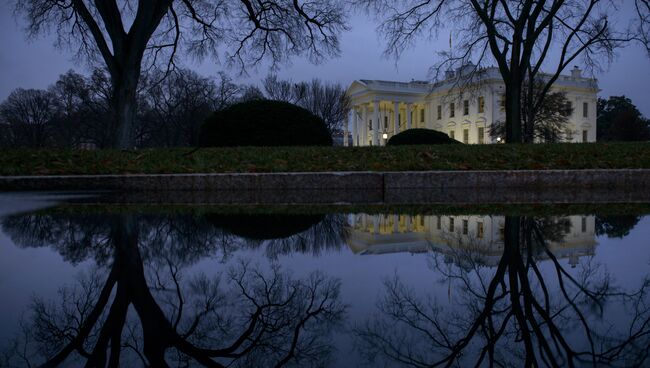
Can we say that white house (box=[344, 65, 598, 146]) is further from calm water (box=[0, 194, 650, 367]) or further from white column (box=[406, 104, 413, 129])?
calm water (box=[0, 194, 650, 367])

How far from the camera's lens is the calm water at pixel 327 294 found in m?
1.49

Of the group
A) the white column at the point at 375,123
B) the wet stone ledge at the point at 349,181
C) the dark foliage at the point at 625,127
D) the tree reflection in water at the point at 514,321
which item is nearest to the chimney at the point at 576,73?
the dark foliage at the point at 625,127

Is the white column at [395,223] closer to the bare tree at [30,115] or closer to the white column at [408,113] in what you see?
the bare tree at [30,115]

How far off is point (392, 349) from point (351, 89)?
67093 mm

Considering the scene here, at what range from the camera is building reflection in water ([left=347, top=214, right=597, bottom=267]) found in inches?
119

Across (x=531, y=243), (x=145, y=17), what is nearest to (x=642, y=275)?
(x=531, y=243)

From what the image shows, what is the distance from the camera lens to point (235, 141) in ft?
38.6

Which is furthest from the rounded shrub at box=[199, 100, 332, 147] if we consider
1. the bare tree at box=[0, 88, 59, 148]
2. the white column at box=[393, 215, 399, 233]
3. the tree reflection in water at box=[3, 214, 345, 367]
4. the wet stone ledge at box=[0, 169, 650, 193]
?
the bare tree at box=[0, 88, 59, 148]

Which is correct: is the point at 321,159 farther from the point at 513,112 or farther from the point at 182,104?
the point at 182,104

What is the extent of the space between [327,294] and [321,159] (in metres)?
6.21

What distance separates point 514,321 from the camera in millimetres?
1755

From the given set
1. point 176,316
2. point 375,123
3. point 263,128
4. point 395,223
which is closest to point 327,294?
point 176,316

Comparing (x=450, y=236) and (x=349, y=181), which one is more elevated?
(x=349, y=181)

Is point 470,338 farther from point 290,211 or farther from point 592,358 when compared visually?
point 290,211
